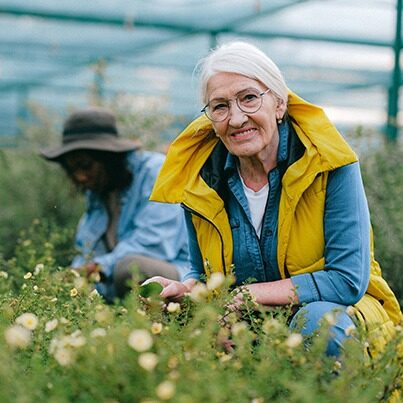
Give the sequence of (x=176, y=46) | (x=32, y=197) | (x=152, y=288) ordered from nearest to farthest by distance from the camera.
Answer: (x=152, y=288) < (x=32, y=197) < (x=176, y=46)

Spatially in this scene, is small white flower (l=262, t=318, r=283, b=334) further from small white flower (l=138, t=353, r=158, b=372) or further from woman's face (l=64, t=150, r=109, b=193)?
woman's face (l=64, t=150, r=109, b=193)

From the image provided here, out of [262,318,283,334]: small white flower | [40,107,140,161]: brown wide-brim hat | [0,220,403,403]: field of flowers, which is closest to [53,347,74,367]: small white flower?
[0,220,403,403]: field of flowers

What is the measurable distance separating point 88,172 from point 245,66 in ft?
5.70

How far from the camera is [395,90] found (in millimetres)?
6703

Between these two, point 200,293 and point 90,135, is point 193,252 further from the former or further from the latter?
point 90,135

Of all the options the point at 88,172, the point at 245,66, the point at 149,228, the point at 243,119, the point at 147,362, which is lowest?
the point at 149,228

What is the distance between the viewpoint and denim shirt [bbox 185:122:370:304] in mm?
2613

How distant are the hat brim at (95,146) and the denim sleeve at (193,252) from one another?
1334 mm

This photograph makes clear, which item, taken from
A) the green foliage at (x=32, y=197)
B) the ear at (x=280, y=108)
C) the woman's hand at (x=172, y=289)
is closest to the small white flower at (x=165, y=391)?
the woman's hand at (x=172, y=289)

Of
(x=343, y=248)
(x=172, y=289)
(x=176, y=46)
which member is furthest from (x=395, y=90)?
(x=176, y=46)

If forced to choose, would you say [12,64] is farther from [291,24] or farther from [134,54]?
[291,24]

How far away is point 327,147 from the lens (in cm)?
266

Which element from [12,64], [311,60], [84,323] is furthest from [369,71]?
[84,323]

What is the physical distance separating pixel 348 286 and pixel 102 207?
6.49 feet
